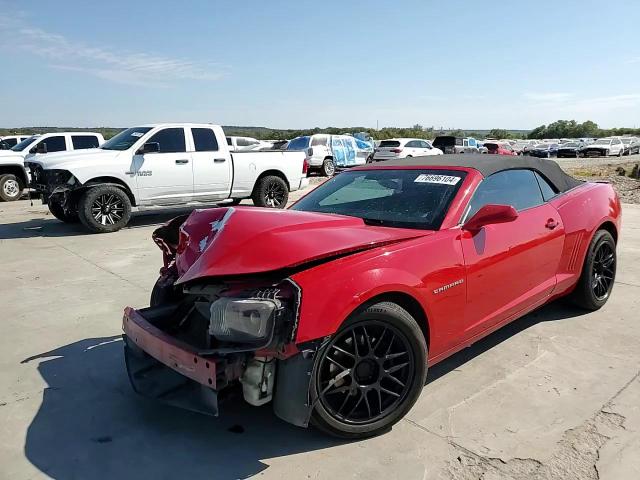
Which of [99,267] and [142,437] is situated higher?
[142,437]

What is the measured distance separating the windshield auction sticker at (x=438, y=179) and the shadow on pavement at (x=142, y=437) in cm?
184

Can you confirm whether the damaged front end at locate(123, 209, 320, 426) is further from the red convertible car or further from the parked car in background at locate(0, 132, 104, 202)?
the parked car in background at locate(0, 132, 104, 202)

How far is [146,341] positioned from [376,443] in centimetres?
135

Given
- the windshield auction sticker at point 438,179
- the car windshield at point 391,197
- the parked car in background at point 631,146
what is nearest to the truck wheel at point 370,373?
the car windshield at point 391,197

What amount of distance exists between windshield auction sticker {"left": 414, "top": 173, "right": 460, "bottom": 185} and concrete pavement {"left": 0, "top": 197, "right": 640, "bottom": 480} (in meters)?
1.26

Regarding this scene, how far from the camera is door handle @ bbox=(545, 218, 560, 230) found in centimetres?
398

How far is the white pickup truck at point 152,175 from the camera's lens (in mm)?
9047

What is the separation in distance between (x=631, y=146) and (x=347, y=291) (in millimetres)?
48260

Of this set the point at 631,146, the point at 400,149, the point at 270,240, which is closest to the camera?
the point at 270,240

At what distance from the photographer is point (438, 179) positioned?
3.68m

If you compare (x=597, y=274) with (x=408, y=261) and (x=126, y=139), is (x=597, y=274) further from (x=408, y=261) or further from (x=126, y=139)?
(x=126, y=139)

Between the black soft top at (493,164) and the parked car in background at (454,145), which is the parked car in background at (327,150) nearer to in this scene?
the parked car in background at (454,145)

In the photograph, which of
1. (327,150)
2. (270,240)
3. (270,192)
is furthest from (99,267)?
(327,150)

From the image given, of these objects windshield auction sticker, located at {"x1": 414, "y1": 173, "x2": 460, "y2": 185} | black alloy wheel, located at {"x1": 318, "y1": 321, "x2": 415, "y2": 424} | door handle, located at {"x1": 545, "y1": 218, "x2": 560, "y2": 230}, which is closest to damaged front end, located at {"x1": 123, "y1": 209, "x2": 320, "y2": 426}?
black alloy wheel, located at {"x1": 318, "y1": 321, "x2": 415, "y2": 424}
